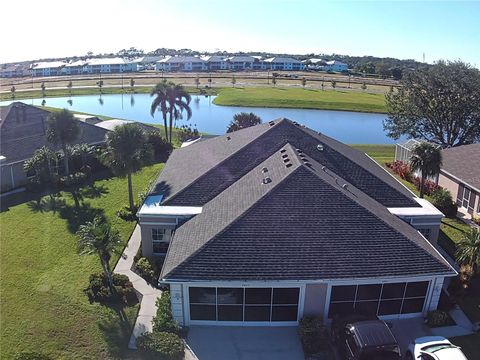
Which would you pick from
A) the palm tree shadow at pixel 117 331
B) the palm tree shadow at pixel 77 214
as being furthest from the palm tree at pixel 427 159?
the palm tree shadow at pixel 77 214

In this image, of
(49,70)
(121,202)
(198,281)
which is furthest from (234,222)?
(49,70)

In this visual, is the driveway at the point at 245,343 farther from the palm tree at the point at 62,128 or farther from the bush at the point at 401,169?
the bush at the point at 401,169

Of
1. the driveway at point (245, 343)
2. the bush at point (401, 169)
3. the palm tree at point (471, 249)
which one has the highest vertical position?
the palm tree at point (471, 249)

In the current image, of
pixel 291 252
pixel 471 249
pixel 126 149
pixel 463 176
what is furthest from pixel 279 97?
pixel 291 252

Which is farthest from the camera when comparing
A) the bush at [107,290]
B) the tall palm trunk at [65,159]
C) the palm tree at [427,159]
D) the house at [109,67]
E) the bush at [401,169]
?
the house at [109,67]

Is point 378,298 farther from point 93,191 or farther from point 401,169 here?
point 93,191

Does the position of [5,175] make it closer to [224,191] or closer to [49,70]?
[224,191]

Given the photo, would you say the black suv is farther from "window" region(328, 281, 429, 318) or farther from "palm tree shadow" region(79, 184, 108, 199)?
"palm tree shadow" region(79, 184, 108, 199)
